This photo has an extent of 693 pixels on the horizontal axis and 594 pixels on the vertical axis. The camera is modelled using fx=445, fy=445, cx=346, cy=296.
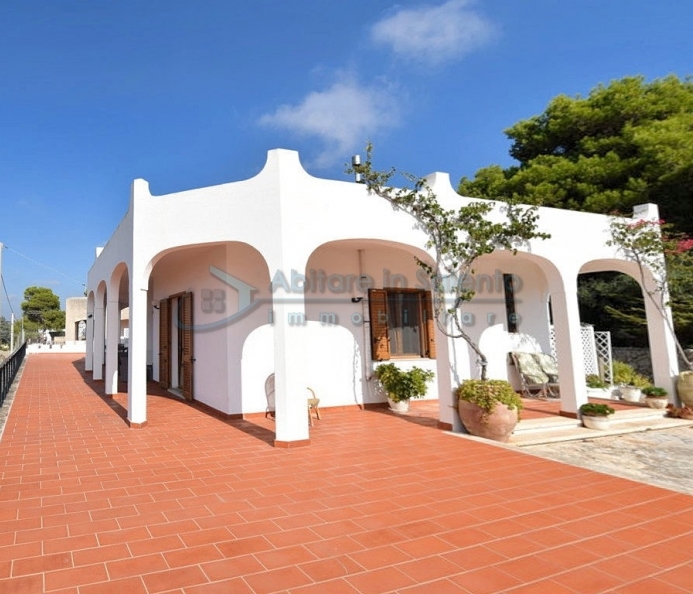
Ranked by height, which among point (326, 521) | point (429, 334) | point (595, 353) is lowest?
point (326, 521)

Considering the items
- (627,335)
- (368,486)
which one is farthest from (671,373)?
(368,486)

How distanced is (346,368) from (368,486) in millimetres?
4472

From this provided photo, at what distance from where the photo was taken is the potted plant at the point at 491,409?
6316mm

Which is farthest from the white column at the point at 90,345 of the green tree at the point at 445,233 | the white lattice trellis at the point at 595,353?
the white lattice trellis at the point at 595,353

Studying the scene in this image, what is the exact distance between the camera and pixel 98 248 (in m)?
14.1

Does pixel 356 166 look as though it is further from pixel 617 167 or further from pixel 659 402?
pixel 617 167

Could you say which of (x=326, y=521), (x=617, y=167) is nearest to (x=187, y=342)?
(x=326, y=521)

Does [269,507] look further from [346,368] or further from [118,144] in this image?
[118,144]

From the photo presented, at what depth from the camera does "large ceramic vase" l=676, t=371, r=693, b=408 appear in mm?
8750

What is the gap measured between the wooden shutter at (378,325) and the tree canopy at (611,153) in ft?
16.9

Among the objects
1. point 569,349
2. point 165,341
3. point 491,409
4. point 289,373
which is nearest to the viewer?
point 289,373

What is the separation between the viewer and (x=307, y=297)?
871 centimetres

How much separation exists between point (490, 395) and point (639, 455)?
82.8 inches

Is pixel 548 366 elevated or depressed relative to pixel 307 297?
depressed
